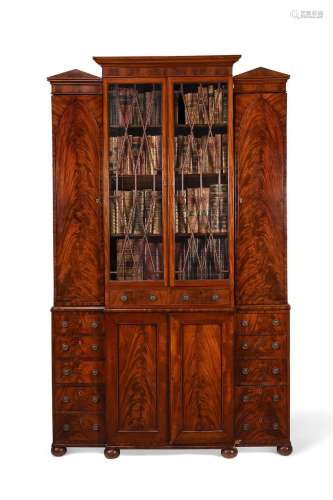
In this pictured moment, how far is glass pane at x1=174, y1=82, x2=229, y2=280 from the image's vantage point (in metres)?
4.79

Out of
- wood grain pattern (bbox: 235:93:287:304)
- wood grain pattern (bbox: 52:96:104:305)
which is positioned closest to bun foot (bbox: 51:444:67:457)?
wood grain pattern (bbox: 52:96:104:305)

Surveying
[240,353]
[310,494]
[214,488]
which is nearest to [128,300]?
[240,353]

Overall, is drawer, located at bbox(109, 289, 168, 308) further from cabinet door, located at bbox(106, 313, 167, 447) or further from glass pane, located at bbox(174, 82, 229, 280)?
glass pane, located at bbox(174, 82, 229, 280)

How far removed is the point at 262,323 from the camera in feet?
16.1

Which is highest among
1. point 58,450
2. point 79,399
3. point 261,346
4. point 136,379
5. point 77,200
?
point 77,200

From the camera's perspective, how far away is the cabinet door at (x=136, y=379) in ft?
15.8

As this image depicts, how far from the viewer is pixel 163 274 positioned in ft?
15.7

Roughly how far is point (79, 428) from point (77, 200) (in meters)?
1.69

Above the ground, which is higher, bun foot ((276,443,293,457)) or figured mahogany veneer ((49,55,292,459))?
figured mahogany veneer ((49,55,292,459))

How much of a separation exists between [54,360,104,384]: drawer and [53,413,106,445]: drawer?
Result: 25cm

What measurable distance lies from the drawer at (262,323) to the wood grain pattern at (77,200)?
3.50 ft

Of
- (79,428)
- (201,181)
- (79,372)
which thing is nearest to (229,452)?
(79,428)

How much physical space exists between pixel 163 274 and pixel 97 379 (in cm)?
94

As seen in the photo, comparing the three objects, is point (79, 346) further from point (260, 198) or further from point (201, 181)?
point (260, 198)
